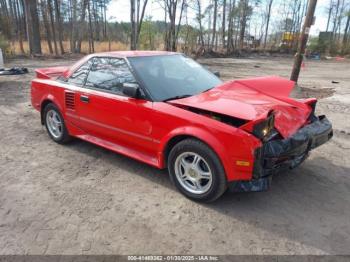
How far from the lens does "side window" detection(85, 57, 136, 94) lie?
155 inches

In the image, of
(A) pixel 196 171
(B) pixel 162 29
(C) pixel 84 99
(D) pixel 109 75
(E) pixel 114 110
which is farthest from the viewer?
(B) pixel 162 29

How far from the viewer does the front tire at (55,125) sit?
4871mm

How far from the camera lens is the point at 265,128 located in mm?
2961

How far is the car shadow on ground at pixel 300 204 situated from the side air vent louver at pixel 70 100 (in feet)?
3.35

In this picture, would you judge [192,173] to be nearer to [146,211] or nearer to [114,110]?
[146,211]

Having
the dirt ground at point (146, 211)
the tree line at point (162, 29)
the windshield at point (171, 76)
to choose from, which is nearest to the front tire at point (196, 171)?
the dirt ground at point (146, 211)

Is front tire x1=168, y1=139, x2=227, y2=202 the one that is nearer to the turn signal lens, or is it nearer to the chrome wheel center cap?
the chrome wheel center cap

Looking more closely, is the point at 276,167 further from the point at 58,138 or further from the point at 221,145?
the point at 58,138

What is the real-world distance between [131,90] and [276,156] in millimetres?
1761

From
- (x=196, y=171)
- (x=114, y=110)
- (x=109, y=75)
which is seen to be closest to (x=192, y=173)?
(x=196, y=171)

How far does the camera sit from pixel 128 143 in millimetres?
3922

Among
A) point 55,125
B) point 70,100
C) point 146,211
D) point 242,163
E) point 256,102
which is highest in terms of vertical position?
point 256,102

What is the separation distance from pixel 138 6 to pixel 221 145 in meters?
21.8

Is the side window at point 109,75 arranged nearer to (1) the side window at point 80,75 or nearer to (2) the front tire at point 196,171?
(1) the side window at point 80,75
